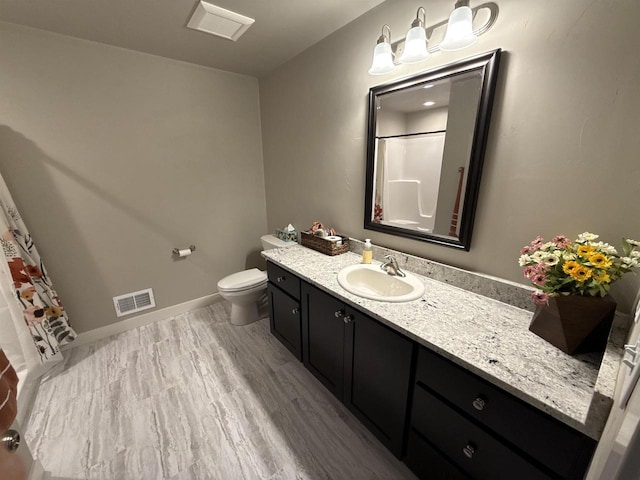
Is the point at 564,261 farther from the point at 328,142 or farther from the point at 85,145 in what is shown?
the point at 85,145

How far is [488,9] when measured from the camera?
108 cm

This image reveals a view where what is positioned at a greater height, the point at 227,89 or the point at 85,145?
the point at 227,89

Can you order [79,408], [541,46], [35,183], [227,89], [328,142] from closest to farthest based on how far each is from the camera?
[541,46], [79,408], [35,183], [328,142], [227,89]

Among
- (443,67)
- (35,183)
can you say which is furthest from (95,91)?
(443,67)

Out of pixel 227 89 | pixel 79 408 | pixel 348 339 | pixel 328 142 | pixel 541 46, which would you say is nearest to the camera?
pixel 541 46

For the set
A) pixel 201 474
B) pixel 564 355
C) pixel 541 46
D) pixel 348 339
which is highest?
pixel 541 46

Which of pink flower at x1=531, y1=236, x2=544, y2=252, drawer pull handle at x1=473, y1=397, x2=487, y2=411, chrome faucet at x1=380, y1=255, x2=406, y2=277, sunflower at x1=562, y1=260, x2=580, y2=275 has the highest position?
pink flower at x1=531, y1=236, x2=544, y2=252

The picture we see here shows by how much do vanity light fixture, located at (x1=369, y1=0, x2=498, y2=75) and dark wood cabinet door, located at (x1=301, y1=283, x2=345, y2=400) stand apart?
4.04 ft

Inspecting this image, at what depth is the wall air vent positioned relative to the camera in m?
2.21

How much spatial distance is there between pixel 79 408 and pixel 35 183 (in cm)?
149

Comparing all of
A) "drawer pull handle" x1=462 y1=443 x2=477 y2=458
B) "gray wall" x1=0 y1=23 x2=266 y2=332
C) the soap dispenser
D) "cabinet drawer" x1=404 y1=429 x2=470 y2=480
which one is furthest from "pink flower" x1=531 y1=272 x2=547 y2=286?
"gray wall" x1=0 y1=23 x2=266 y2=332

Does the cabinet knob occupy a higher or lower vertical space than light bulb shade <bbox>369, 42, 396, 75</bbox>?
lower

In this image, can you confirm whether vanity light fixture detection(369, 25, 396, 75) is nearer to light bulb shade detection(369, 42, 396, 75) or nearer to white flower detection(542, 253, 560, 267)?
light bulb shade detection(369, 42, 396, 75)

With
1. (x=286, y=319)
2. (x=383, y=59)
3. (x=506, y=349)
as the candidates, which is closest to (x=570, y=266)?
(x=506, y=349)
